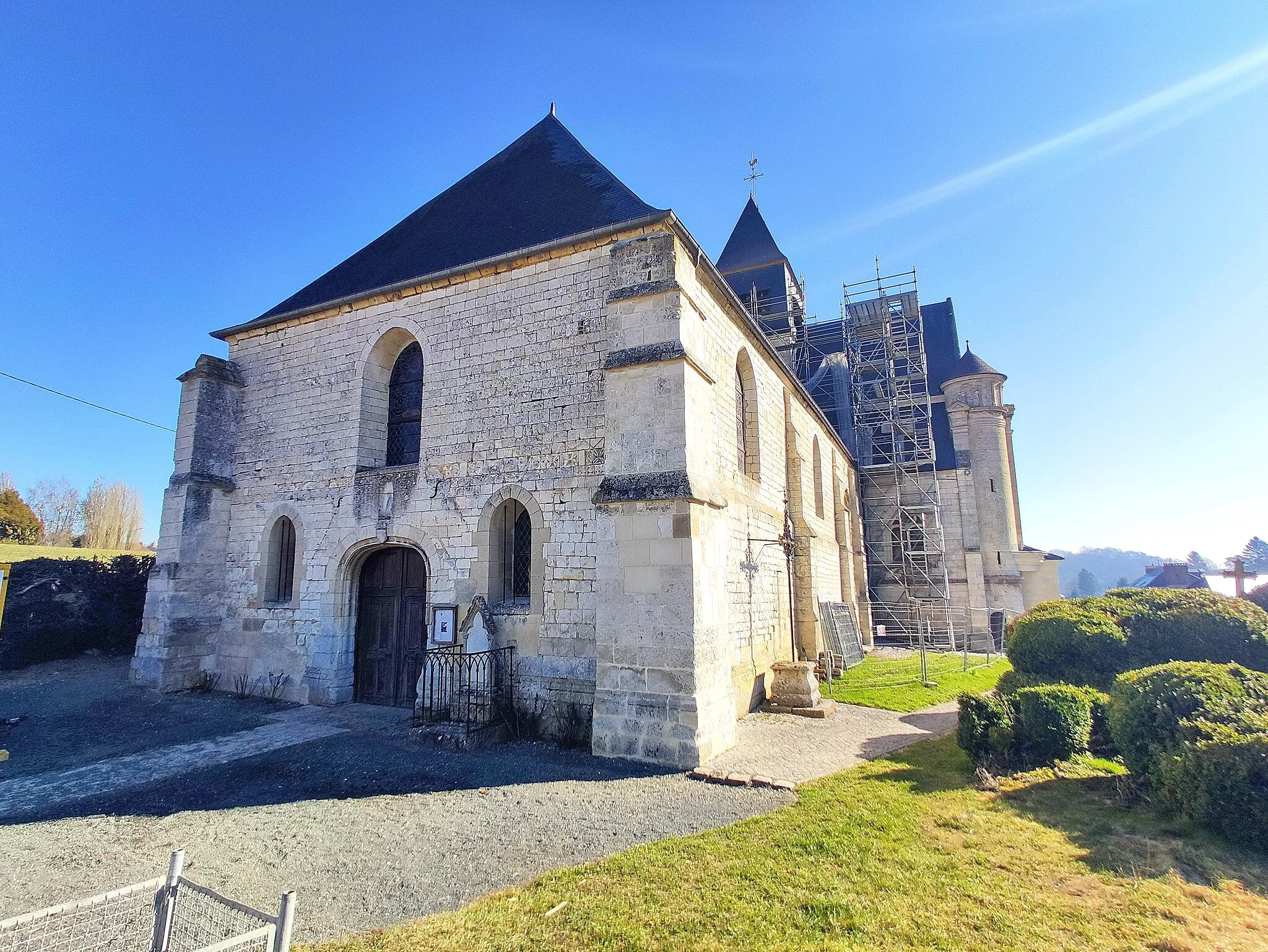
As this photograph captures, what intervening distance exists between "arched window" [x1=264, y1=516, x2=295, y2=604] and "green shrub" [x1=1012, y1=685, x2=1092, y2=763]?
10.3 metres

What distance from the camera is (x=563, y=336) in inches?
318

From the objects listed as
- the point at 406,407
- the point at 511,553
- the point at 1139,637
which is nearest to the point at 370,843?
the point at 511,553

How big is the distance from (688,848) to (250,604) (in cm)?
882

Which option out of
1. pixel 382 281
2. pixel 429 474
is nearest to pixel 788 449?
pixel 429 474

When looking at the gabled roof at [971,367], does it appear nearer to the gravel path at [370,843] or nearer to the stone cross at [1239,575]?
the stone cross at [1239,575]

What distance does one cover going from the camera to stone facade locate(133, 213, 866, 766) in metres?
6.63

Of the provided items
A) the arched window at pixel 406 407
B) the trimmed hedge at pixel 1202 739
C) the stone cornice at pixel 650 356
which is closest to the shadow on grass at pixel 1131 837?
the trimmed hedge at pixel 1202 739

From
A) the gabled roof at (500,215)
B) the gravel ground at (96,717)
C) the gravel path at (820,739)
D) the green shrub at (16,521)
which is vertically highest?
the gabled roof at (500,215)

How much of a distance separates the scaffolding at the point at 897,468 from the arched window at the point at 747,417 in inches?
427

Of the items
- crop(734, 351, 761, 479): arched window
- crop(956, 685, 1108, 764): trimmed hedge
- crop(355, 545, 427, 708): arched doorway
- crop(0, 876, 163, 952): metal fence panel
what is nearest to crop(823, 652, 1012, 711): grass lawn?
crop(956, 685, 1108, 764): trimmed hedge

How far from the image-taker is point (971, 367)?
21172mm

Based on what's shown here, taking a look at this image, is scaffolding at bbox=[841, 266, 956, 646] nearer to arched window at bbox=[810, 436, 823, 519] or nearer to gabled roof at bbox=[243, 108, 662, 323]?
arched window at bbox=[810, 436, 823, 519]

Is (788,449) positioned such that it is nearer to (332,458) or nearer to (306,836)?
(332,458)

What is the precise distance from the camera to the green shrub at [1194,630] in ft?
24.0
